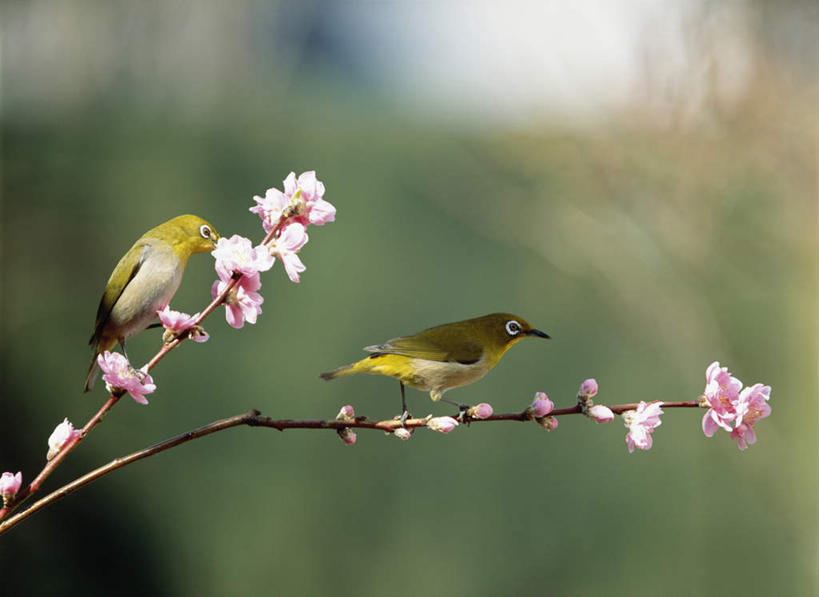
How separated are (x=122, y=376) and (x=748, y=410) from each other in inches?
24.1

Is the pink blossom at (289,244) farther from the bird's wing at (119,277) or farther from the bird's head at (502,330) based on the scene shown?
the bird's head at (502,330)

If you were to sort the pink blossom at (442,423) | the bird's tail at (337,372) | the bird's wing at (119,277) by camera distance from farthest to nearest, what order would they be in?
the bird's tail at (337,372) → the bird's wing at (119,277) → the pink blossom at (442,423)

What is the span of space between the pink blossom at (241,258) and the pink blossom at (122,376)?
0.38 ft

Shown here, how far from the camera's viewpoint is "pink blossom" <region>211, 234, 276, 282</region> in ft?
2.15

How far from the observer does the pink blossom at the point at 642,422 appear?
739 millimetres

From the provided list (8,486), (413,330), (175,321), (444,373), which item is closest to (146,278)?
(175,321)

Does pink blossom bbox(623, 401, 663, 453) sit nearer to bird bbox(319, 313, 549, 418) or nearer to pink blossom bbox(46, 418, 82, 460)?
bird bbox(319, 313, 549, 418)

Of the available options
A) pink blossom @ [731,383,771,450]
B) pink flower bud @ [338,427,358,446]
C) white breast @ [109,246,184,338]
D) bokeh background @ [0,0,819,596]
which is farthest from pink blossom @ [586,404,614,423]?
bokeh background @ [0,0,819,596]

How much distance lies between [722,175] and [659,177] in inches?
13.0

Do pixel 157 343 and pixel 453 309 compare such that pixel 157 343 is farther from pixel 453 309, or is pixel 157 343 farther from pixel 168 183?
pixel 453 309

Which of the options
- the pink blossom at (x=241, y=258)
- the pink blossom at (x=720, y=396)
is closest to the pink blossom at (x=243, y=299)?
the pink blossom at (x=241, y=258)

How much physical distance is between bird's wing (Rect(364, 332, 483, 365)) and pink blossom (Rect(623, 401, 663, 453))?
1.20 ft

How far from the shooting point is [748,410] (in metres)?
0.76

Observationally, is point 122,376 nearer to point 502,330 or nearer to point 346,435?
point 346,435
